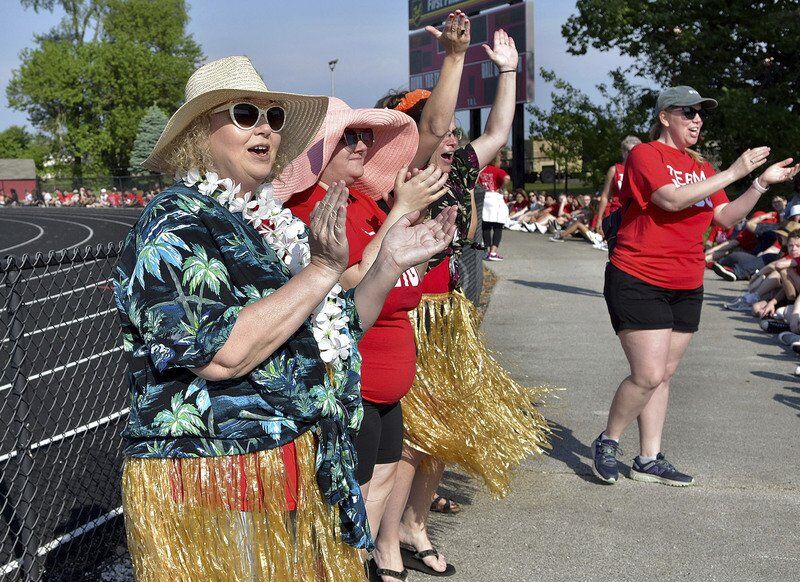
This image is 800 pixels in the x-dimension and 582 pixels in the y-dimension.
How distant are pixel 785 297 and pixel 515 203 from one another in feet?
55.1

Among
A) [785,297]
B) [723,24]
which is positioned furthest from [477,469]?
[723,24]

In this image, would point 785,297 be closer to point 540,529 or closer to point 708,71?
point 540,529

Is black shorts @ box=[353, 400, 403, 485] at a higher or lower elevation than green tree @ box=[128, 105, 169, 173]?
higher

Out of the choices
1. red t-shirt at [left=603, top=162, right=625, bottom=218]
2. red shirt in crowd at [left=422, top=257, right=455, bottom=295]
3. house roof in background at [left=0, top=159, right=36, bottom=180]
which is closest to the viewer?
red shirt in crowd at [left=422, top=257, right=455, bottom=295]

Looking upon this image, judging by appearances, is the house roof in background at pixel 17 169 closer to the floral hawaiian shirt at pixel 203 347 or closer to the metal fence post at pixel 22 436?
the metal fence post at pixel 22 436

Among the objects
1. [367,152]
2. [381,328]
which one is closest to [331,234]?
[381,328]

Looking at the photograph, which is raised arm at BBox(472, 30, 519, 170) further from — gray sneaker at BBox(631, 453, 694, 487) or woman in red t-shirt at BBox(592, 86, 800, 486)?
gray sneaker at BBox(631, 453, 694, 487)

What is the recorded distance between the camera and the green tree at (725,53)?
66.0 ft

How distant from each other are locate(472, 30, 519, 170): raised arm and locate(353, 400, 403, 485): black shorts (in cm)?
130

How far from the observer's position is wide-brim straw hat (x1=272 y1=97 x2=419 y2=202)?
9.80 feet

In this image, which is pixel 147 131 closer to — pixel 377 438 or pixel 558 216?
pixel 558 216

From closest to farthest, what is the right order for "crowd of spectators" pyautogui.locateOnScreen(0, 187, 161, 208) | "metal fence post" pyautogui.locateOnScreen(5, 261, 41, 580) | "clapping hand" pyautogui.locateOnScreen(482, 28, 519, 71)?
"metal fence post" pyautogui.locateOnScreen(5, 261, 41, 580), "clapping hand" pyautogui.locateOnScreen(482, 28, 519, 71), "crowd of spectators" pyautogui.locateOnScreen(0, 187, 161, 208)

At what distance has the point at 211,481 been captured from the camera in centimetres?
220

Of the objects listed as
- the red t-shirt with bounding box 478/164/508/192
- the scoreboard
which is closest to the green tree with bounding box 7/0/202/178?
the scoreboard
